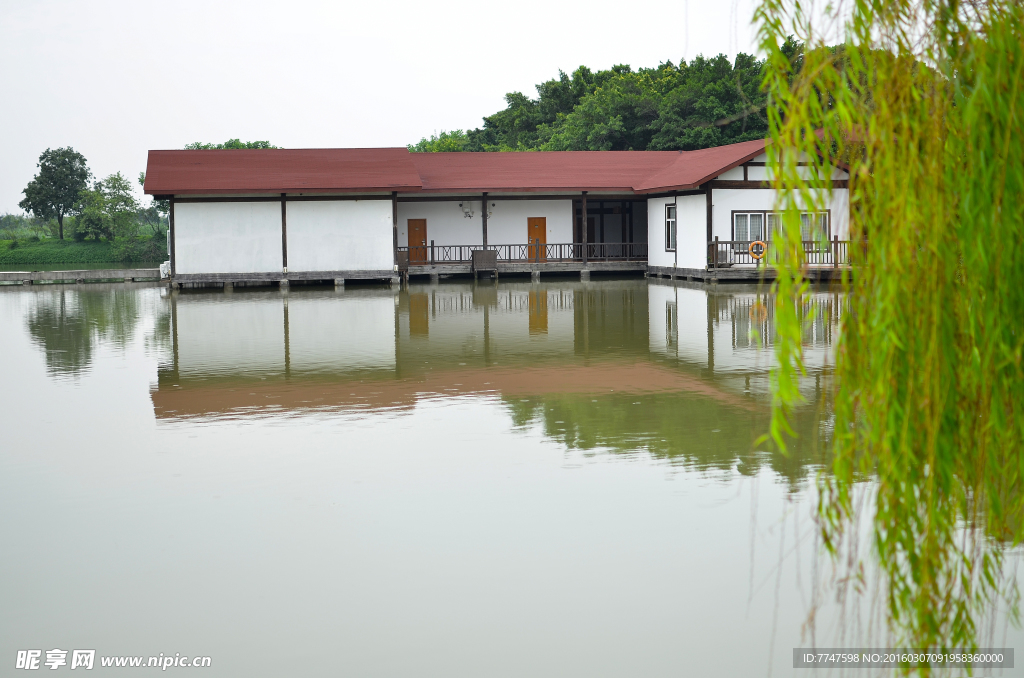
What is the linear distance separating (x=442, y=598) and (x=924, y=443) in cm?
271

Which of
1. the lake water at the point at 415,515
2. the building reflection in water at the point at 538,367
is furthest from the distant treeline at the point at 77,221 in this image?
the lake water at the point at 415,515

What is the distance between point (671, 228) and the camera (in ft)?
109

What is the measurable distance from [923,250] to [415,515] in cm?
405

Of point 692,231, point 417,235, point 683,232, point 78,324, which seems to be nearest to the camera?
point 78,324

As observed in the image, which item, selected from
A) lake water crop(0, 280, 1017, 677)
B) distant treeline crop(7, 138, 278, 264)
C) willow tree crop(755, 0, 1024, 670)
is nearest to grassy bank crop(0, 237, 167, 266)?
distant treeline crop(7, 138, 278, 264)

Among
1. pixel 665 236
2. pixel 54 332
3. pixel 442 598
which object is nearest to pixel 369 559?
pixel 442 598

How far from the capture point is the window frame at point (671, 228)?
1281 inches

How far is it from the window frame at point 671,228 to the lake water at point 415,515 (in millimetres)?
19339

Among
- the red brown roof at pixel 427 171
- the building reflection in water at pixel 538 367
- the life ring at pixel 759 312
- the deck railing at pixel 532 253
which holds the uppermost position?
the red brown roof at pixel 427 171

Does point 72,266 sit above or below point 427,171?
below

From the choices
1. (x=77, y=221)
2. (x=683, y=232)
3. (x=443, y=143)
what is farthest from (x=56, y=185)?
(x=683, y=232)

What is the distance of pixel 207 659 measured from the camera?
4.53 meters

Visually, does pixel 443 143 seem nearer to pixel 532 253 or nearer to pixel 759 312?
pixel 532 253

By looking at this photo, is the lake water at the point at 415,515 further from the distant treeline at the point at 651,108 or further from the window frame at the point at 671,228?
the distant treeline at the point at 651,108
